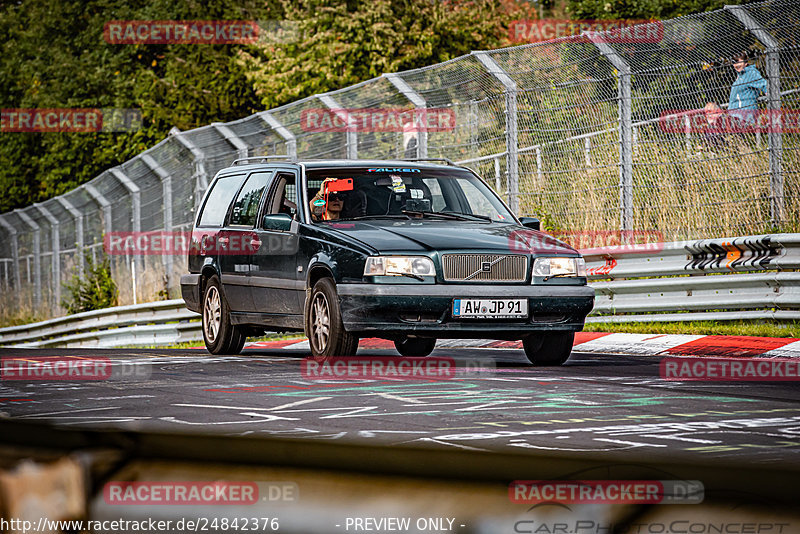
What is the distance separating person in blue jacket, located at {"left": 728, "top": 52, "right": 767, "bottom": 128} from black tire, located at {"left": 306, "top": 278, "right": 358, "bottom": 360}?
5174 mm

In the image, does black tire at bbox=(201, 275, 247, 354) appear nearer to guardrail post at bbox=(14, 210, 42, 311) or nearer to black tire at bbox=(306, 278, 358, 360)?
black tire at bbox=(306, 278, 358, 360)

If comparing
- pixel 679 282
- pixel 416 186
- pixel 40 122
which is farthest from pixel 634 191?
pixel 40 122

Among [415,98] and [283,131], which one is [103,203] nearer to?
[283,131]

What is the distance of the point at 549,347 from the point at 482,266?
1.16 metres

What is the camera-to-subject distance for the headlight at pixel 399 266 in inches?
367

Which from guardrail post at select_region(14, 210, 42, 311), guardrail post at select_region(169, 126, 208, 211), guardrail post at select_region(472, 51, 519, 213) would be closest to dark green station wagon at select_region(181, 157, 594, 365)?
guardrail post at select_region(472, 51, 519, 213)

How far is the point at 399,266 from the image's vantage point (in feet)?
30.7

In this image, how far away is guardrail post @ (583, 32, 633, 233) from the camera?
1409cm

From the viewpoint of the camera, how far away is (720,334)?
11.9m

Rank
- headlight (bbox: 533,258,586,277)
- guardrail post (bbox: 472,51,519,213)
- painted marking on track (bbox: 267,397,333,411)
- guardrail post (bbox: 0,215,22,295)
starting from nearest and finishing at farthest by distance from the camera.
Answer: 1. painted marking on track (bbox: 267,397,333,411)
2. headlight (bbox: 533,258,586,277)
3. guardrail post (bbox: 472,51,519,213)
4. guardrail post (bbox: 0,215,22,295)

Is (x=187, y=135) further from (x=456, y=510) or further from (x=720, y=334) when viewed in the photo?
(x=456, y=510)

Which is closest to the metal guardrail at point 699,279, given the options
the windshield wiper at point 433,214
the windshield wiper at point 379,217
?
the windshield wiper at point 433,214

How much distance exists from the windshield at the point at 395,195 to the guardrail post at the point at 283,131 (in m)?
6.57

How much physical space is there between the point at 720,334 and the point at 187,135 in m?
10.2
